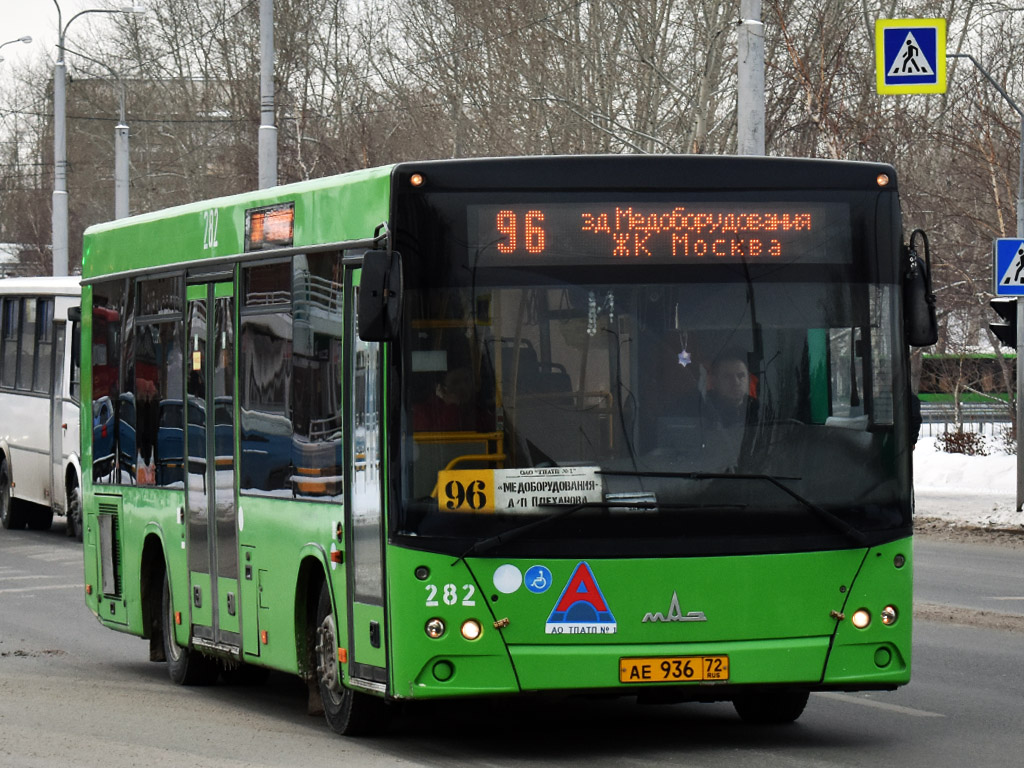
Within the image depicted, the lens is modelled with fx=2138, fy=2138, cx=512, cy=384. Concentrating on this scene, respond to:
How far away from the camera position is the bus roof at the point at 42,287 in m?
25.3

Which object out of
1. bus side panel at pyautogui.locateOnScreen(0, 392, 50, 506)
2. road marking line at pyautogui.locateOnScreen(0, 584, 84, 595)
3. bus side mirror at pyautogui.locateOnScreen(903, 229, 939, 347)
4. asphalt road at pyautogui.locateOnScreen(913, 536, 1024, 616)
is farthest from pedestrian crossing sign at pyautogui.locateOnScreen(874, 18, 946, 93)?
bus side mirror at pyautogui.locateOnScreen(903, 229, 939, 347)

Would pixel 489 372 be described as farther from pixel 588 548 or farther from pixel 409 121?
pixel 409 121

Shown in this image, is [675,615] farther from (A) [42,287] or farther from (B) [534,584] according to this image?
(A) [42,287]

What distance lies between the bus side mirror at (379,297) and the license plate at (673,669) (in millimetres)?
1635

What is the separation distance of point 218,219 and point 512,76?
105ft

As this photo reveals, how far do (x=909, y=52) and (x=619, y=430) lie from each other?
14.1 meters

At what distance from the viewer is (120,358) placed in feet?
41.8

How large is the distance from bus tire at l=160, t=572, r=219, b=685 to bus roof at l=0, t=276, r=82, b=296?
43.0 ft

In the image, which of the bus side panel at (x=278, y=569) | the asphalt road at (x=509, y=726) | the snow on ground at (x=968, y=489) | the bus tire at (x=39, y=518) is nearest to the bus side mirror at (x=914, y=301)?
the asphalt road at (x=509, y=726)

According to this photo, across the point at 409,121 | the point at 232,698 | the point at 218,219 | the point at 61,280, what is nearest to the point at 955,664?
the point at 232,698

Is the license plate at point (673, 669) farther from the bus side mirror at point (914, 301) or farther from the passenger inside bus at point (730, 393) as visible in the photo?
the bus side mirror at point (914, 301)

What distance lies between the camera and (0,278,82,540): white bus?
80.3ft

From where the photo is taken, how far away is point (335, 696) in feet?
31.5

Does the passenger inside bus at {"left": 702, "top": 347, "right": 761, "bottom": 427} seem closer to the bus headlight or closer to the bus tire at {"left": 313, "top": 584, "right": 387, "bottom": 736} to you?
the bus headlight
